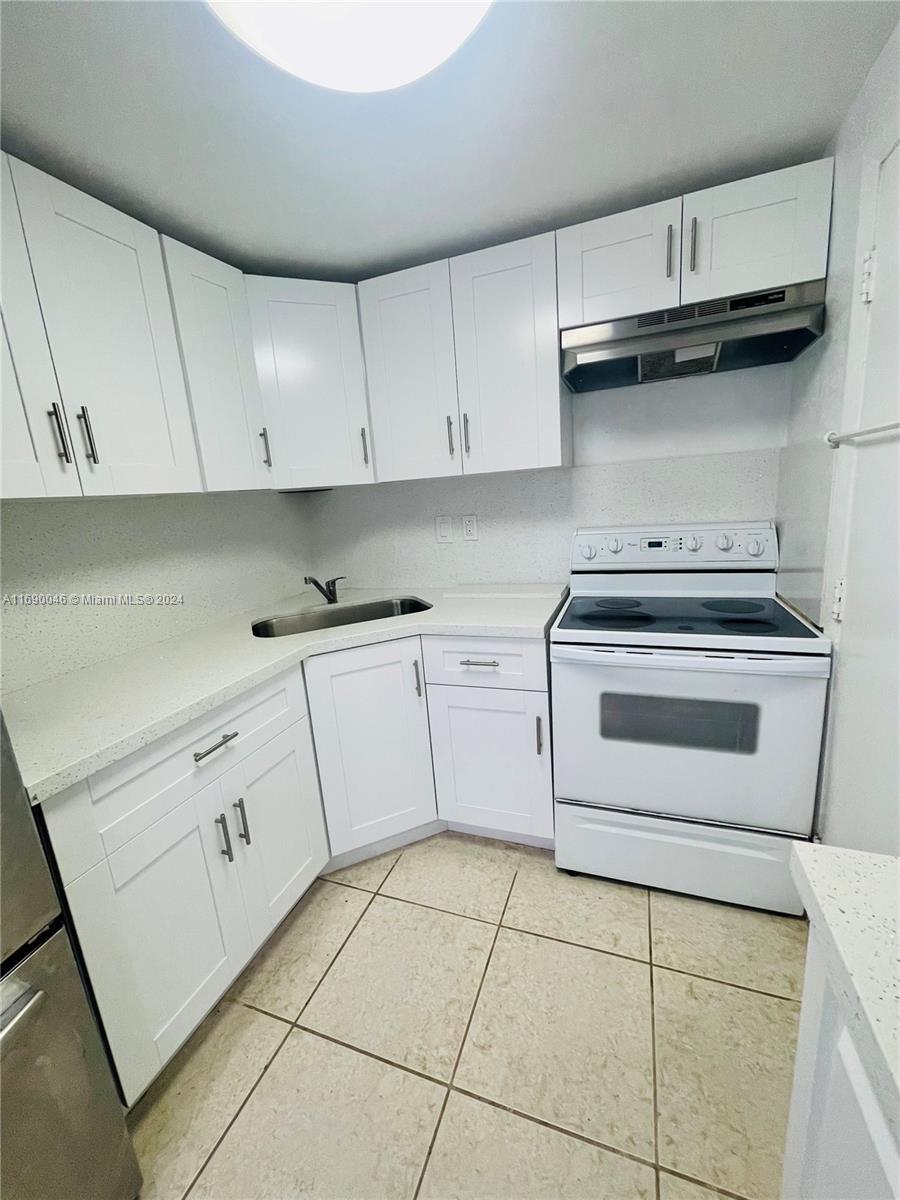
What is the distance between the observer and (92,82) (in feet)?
3.18

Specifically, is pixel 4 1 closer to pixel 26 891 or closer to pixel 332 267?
pixel 332 267

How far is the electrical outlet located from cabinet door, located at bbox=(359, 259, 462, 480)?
36cm

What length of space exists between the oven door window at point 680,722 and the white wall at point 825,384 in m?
0.37

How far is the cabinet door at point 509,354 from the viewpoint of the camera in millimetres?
1639

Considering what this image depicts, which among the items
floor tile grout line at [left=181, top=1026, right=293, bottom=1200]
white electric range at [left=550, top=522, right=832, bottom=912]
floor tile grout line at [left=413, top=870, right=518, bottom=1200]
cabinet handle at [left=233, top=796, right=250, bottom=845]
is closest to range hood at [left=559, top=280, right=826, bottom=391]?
white electric range at [left=550, top=522, right=832, bottom=912]

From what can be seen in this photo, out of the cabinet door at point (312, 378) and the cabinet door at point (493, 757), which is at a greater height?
the cabinet door at point (312, 378)

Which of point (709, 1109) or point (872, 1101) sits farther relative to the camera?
point (709, 1109)

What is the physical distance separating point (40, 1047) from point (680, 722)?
62.1 inches

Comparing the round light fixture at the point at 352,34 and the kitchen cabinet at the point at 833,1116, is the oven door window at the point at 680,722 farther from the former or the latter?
the round light fixture at the point at 352,34

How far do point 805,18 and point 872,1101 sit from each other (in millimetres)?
1781

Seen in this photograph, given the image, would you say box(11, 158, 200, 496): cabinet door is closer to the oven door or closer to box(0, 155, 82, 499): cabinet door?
box(0, 155, 82, 499): cabinet door

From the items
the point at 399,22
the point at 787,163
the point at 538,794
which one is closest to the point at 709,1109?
the point at 538,794

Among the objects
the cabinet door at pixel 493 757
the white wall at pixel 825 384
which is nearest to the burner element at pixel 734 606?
the white wall at pixel 825 384

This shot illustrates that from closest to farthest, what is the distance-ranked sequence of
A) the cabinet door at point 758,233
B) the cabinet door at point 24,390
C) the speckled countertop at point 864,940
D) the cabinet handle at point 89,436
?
the speckled countertop at point 864,940 < the cabinet door at point 24,390 < the cabinet handle at point 89,436 < the cabinet door at point 758,233
